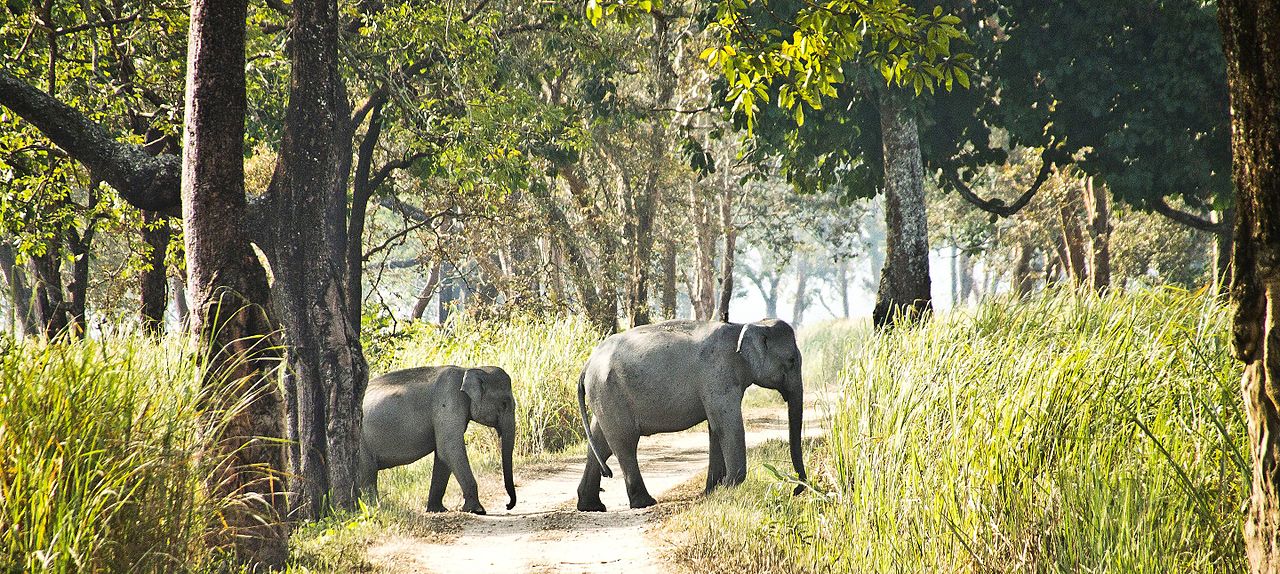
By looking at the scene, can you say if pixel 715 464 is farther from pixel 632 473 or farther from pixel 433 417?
pixel 433 417

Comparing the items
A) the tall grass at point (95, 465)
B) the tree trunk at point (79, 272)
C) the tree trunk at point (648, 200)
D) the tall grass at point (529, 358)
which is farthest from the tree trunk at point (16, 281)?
the tall grass at point (95, 465)

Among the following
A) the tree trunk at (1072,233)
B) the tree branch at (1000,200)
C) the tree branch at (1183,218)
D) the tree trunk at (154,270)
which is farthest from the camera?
the tree trunk at (1072,233)

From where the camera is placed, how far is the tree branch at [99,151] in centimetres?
674

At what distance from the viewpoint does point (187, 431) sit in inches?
185

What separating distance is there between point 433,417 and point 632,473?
6.20 ft

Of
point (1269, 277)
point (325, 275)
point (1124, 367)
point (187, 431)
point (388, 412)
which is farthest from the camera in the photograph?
point (388, 412)

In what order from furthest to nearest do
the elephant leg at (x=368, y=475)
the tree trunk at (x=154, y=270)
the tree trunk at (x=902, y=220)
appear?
1. the tree trunk at (x=154, y=270)
2. the tree trunk at (x=902, y=220)
3. the elephant leg at (x=368, y=475)

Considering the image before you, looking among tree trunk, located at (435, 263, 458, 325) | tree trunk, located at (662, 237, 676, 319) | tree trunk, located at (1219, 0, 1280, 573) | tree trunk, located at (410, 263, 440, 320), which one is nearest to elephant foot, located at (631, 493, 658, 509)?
tree trunk, located at (1219, 0, 1280, 573)

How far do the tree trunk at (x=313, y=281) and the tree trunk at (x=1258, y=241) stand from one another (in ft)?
20.7

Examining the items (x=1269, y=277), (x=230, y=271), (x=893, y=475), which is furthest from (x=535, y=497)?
(x=1269, y=277)

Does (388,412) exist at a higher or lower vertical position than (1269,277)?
lower

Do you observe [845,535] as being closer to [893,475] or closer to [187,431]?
[893,475]

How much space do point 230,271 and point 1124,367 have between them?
4.87 meters

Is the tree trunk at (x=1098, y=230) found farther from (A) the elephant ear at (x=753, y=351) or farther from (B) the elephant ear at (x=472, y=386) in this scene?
(B) the elephant ear at (x=472, y=386)
